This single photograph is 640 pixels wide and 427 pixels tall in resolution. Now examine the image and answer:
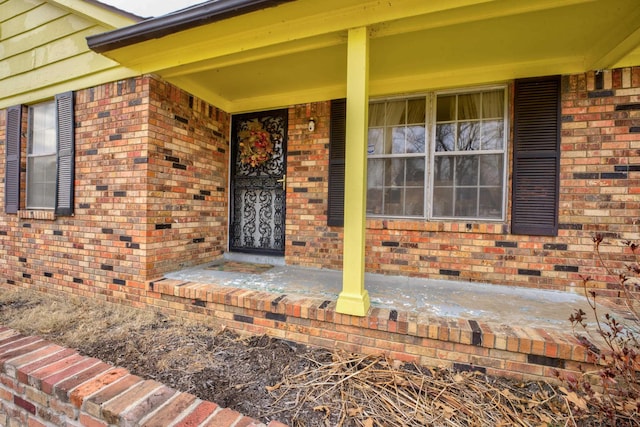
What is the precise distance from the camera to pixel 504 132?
2.89 m

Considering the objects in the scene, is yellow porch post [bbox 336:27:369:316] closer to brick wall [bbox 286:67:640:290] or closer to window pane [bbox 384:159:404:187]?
brick wall [bbox 286:67:640:290]

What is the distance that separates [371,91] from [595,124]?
6.96 ft

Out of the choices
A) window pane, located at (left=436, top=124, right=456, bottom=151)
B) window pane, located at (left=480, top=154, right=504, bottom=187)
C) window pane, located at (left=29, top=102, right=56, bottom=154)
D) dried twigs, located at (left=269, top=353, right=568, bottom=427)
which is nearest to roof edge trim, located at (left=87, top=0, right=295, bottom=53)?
window pane, located at (left=29, top=102, right=56, bottom=154)

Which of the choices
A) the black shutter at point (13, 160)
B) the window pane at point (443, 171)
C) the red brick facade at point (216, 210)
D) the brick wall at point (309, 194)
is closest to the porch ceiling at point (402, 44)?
the red brick facade at point (216, 210)

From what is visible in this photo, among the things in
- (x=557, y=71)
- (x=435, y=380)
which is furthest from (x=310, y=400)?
(x=557, y=71)

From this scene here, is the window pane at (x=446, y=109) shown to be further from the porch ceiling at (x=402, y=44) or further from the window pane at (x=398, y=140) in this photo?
the window pane at (x=398, y=140)

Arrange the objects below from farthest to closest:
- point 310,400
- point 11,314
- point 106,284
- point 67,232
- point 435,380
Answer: point 67,232 < point 106,284 < point 11,314 < point 435,380 < point 310,400

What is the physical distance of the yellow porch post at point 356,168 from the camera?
6.93 ft

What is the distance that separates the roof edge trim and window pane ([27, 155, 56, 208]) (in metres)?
1.94

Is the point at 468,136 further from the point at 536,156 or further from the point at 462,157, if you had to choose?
the point at 536,156

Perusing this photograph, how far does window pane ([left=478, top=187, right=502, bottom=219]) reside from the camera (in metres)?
2.93

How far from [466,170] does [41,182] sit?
527cm

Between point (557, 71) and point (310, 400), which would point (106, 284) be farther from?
point (557, 71)

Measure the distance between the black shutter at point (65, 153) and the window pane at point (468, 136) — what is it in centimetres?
435
